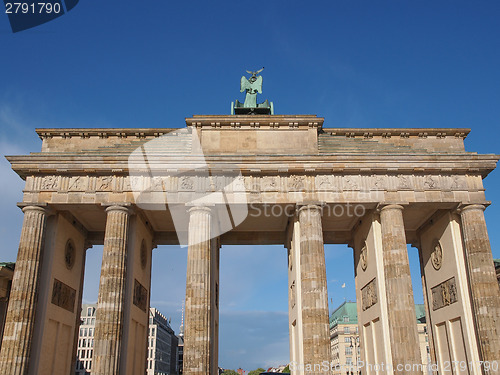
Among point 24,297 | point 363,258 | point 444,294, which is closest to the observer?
point 24,297

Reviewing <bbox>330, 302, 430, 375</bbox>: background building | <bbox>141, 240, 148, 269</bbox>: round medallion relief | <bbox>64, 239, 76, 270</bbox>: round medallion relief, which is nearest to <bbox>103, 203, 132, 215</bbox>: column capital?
<bbox>141, 240, 148, 269</bbox>: round medallion relief

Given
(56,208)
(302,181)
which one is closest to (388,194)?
(302,181)

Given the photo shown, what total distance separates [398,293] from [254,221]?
9170 millimetres

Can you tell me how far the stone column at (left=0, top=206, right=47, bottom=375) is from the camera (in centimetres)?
2053

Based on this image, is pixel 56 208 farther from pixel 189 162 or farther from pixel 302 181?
pixel 302 181

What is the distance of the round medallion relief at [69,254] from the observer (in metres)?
25.6

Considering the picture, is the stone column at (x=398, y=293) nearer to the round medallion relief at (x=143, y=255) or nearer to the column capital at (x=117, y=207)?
the column capital at (x=117, y=207)

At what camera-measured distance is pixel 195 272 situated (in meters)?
22.3

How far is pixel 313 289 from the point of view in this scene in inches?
861

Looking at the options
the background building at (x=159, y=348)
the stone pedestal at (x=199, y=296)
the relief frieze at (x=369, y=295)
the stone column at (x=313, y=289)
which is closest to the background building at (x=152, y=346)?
the background building at (x=159, y=348)

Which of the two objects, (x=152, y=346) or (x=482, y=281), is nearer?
(x=482, y=281)

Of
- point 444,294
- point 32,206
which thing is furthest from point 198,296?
point 444,294

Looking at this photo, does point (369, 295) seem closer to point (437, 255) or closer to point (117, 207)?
point (437, 255)

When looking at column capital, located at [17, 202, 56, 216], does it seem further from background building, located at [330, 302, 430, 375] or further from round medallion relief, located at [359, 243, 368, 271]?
background building, located at [330, 302, 430, 375]
